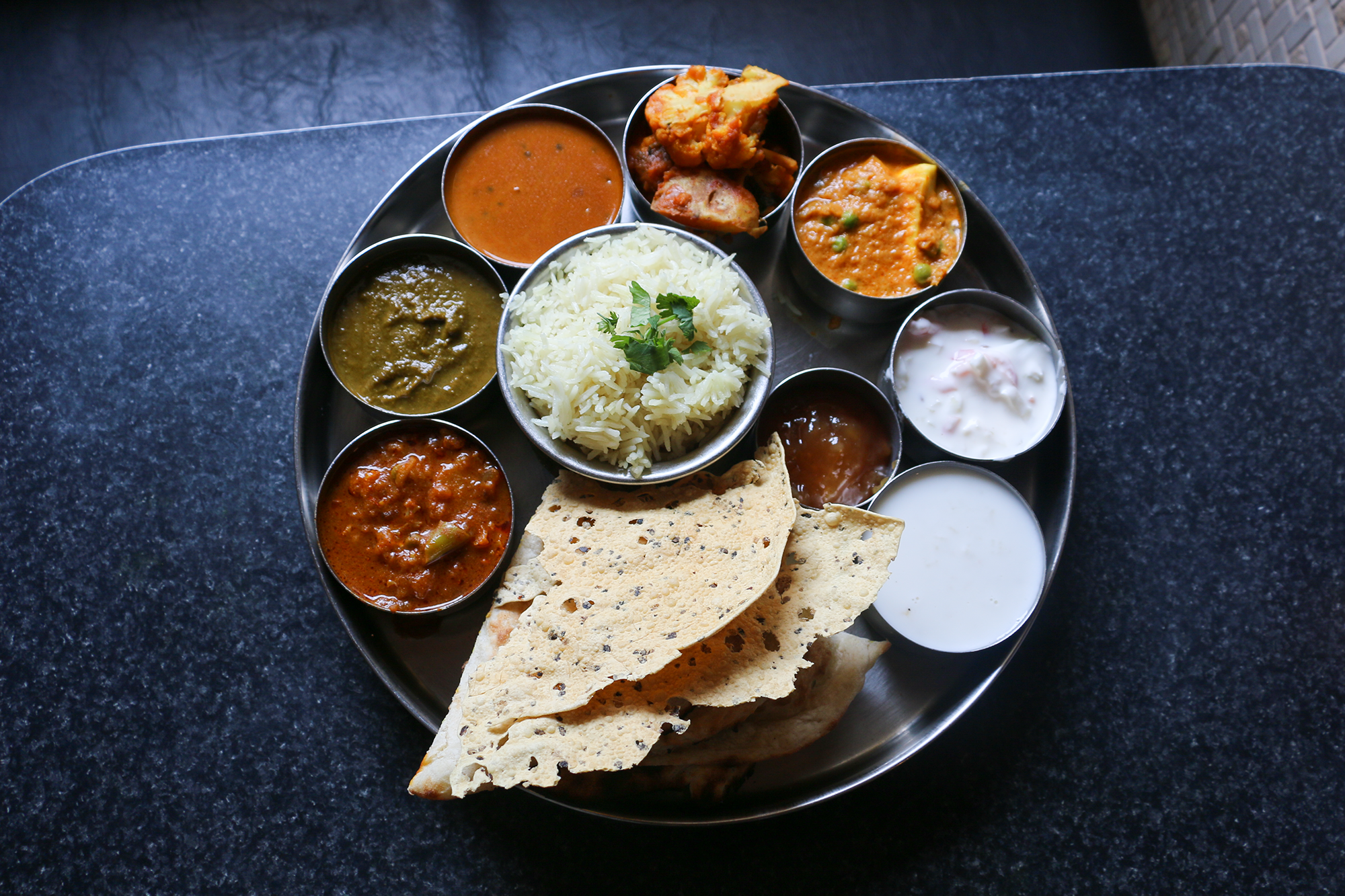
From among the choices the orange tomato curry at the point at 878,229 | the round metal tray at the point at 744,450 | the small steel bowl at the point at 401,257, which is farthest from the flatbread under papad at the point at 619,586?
the orange tomato curry at the point at 878,229

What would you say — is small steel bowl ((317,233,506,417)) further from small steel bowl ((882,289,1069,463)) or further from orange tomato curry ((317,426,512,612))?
small steel bowl ((882,289,1069,463))

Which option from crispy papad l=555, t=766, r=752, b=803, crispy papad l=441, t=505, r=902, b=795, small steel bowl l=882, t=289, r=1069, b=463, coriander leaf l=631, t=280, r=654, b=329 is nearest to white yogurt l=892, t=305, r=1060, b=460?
small steel bowl l=882, t=289, r=1069, b=463

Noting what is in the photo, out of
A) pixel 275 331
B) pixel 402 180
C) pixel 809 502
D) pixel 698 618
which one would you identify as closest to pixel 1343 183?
pixel 809 502

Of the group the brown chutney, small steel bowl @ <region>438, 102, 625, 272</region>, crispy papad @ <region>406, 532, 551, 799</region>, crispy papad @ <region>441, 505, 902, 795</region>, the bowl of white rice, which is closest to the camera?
crispy papad @ <region>441, 505, 902, 795</region>

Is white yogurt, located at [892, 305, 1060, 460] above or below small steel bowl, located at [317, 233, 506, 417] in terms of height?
below

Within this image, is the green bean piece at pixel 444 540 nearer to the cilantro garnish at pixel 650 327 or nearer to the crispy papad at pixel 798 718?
the cilantro garnish at pixel 650 327

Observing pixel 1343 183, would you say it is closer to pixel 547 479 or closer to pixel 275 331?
pixel 547 479
